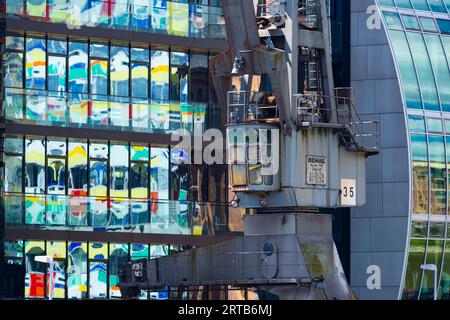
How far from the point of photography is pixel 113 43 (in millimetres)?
70438

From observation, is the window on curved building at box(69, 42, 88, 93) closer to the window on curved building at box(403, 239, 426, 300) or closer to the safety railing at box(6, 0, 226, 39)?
the safety railing at box(6, 0, 226, 39)

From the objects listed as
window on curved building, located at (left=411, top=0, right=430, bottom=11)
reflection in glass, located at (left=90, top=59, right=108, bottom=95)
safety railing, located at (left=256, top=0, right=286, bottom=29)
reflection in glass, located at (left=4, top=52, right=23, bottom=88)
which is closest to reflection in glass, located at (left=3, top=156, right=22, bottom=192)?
reflection in glass, located at (left=4, top=52, right=23, bottom=88)

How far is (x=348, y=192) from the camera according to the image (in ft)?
205

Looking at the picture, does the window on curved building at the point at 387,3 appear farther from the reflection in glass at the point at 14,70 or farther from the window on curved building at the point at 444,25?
the reflection in glass at the point at 14,70

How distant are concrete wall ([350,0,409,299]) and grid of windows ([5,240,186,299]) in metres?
13.5

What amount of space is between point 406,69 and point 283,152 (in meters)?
20.6

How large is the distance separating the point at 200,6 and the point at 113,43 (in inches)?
186

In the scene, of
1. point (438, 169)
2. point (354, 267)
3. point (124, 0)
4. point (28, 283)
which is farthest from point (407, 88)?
point (28, 283)

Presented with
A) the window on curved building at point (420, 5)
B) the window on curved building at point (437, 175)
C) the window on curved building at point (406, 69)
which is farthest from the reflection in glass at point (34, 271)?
the window on curved building at point (420, 5)

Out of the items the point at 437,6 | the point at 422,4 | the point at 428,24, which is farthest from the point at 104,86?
the point at 437,6

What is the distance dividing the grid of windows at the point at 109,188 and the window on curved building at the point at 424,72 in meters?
12.2

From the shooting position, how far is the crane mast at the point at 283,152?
197ft

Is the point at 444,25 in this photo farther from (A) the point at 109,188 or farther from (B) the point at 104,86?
(A) the point at 109,188
